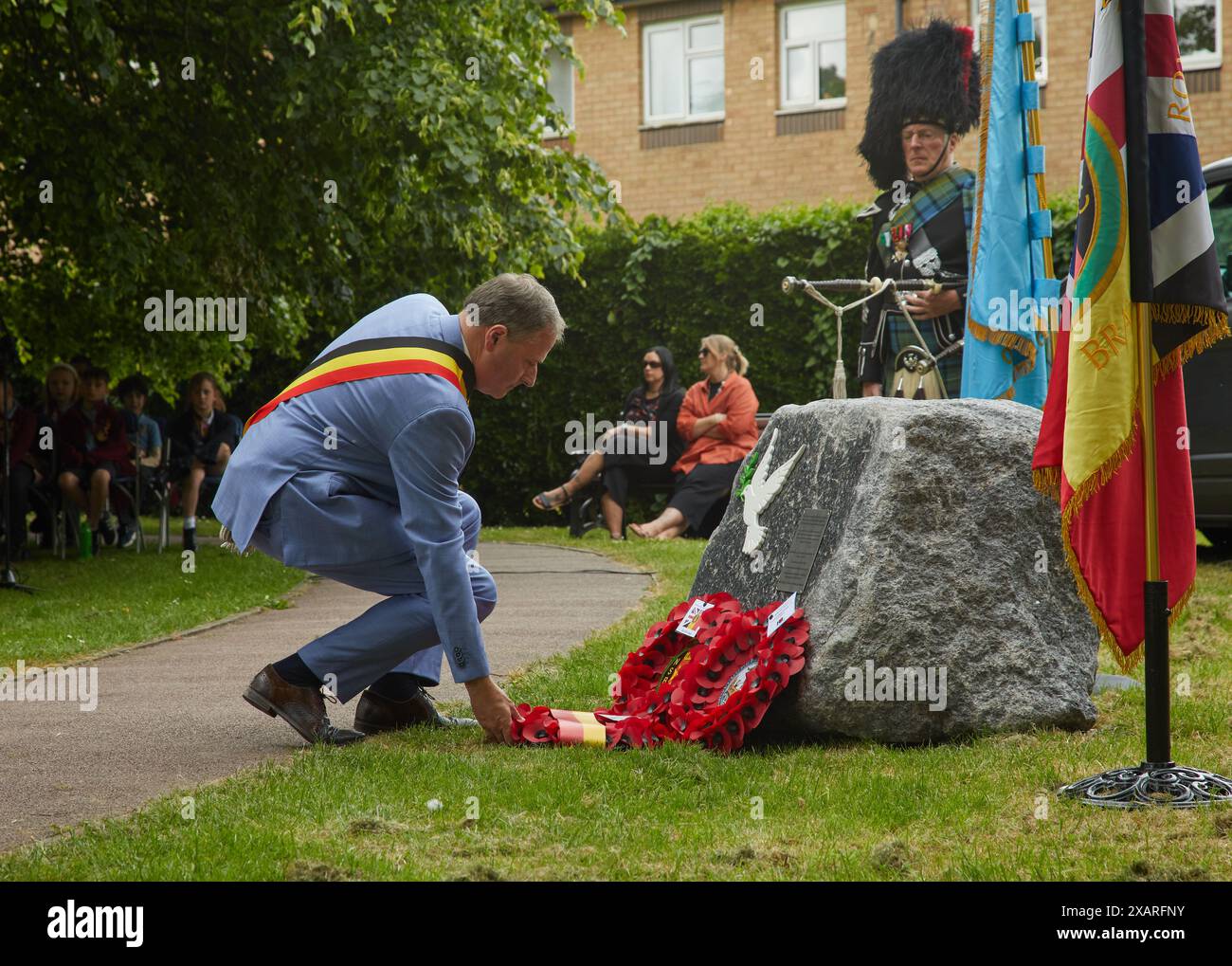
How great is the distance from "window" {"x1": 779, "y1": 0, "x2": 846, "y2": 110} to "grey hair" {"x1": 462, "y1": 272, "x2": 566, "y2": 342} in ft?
59.7

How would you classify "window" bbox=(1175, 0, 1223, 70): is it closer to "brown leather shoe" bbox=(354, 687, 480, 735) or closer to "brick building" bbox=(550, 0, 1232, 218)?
"brick building" bbox=(550, 0, 1232, 218)

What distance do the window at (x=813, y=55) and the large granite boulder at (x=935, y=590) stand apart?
17.8 metres

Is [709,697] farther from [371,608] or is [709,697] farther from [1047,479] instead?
[1047,479]

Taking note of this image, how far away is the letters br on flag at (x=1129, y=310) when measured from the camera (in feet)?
13.1

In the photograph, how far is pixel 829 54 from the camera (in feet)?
72.0

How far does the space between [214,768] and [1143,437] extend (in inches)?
120

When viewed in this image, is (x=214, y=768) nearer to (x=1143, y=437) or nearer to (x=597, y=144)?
(x=1143, y=437)

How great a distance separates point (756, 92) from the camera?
22359mm

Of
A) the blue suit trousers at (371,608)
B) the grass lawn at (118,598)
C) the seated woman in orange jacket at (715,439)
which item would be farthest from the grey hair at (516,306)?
the seated woman in orange jacket at (715,439)

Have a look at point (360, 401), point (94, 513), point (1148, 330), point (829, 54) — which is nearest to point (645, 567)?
point (94, 513)

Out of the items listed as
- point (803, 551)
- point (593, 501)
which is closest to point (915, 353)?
point (803, 551)

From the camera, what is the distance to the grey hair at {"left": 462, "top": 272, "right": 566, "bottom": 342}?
4641 millimetres

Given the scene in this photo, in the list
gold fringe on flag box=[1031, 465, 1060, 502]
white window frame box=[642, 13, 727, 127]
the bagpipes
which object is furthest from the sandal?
white window frame box=[642, 13, 727, 127]

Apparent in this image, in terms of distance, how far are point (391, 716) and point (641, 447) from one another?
846 centimetres
